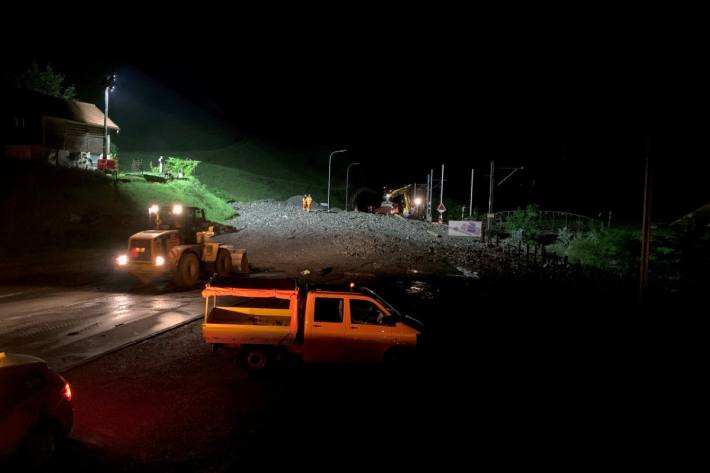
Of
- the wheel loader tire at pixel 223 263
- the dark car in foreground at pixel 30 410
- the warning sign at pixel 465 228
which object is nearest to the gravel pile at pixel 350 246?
the warning sign at pixel 465 228

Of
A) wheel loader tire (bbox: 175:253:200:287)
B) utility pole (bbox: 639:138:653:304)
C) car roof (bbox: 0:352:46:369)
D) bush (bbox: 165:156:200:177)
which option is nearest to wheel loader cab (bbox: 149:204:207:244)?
wheel loader tire (bbox: 175:253:200:287)

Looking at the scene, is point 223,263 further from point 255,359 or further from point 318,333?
point 318,333

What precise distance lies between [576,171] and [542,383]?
70.2 meters

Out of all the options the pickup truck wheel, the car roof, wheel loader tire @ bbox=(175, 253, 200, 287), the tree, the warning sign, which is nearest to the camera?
the car roof

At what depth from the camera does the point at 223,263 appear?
70.8 ft

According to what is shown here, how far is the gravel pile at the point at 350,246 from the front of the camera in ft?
86.0

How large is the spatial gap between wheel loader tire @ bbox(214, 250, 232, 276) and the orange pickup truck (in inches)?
465

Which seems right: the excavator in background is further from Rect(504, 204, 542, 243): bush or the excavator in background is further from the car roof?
the car roof

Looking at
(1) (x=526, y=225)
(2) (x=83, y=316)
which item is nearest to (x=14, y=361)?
(2) (x=83, y=316)

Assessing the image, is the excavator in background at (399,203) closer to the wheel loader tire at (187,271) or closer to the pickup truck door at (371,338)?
the wheel loader tire at (187,271)

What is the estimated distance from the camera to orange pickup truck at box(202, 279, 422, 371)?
925 cm

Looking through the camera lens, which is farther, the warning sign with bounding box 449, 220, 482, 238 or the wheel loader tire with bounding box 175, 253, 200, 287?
the warning sign with bounding box 449, 220, 482, 238

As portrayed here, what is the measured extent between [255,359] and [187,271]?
36.1 feet

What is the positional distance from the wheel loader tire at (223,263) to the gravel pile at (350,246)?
2779 mm
